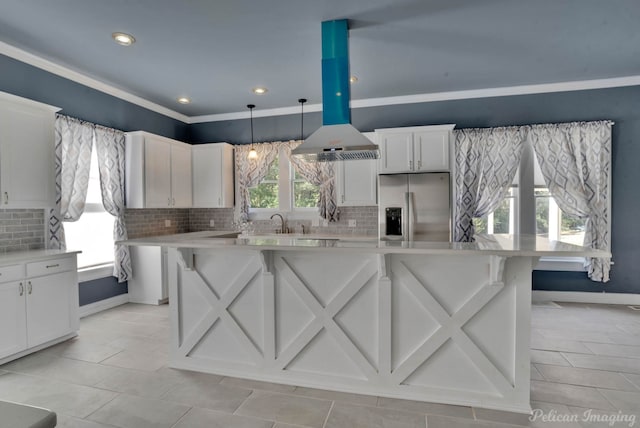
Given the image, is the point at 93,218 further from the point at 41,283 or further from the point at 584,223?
the point at 584,223

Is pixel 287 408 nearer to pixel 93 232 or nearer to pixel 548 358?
pixel 548 358

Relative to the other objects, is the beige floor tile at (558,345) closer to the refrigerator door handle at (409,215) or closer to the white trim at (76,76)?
the refrigerator door handle at (409,215)

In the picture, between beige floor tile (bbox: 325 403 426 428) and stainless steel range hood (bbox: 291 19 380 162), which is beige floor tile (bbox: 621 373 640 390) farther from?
stainless steel range hood (bbox: 291 19 380 162)

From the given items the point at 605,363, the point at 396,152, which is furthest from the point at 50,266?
the point at 605,363

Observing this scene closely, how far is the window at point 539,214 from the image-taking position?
181 inches

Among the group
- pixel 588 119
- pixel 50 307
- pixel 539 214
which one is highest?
pixel 588 119

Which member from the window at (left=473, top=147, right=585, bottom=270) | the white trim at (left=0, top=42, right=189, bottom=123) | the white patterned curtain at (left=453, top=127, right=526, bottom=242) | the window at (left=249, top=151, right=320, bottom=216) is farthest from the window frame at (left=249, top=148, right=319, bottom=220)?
the window at (left=473, top=147, right=585, bottom=270)

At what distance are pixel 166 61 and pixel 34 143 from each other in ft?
4.96

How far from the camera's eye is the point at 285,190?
5.48 metres

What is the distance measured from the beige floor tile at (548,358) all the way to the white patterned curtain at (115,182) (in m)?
4.76

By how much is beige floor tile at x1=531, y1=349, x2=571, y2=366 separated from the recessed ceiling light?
457cm

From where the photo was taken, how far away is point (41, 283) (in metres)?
3.17

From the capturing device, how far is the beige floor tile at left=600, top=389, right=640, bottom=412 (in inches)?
88.2

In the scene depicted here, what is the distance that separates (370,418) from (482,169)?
368 centimetres
